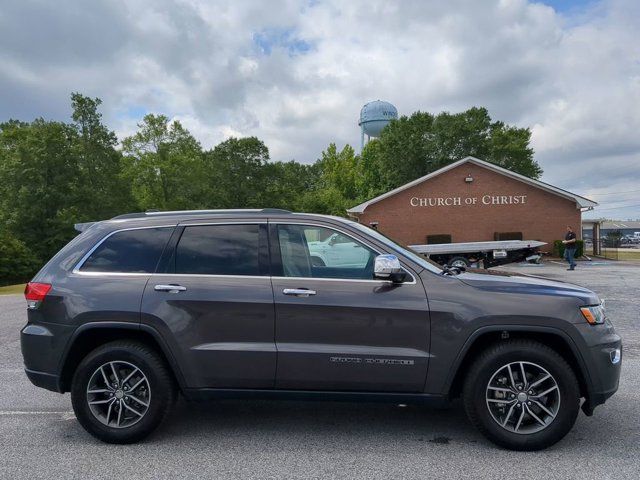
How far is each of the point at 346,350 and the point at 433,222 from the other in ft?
91.1

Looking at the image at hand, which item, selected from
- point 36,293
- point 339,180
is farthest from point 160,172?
point 36,293

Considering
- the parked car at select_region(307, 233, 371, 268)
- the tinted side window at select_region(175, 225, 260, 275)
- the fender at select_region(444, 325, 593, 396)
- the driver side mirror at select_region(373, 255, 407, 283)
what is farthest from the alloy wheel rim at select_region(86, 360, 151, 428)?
the fender at select_region(444, 325, 593, 396)

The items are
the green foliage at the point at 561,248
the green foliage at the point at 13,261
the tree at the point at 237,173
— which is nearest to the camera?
Result: the green foliage at the point at 561,248

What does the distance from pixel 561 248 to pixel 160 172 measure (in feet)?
108

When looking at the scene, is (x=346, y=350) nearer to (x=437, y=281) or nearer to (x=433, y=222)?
(x=437, y=281)

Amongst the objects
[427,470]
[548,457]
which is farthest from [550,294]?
[427,470]

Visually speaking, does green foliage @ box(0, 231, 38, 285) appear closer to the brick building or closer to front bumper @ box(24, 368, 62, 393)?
the brick building

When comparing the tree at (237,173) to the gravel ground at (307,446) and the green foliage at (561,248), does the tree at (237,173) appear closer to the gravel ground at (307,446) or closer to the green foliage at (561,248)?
the green foliage at (561,248)

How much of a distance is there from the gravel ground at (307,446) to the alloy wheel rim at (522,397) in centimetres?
22

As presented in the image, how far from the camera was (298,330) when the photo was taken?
3762 mm

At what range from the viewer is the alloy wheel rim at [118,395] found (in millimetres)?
3900

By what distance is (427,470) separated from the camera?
3.38 metres

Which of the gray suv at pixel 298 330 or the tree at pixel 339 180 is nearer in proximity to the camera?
the gray suv at pixel 298 330

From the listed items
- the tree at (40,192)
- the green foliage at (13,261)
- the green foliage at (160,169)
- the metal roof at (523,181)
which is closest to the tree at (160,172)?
the green foliage at (160,169)
